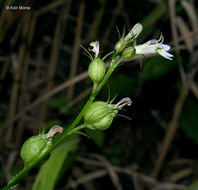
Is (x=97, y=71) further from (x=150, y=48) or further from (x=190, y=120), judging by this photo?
(x=190, y=120)

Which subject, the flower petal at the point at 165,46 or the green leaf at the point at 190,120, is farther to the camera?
the green leaf at the point at 190,120

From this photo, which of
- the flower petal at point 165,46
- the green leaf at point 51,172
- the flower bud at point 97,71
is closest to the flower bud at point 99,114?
the flower bud at point 97,71

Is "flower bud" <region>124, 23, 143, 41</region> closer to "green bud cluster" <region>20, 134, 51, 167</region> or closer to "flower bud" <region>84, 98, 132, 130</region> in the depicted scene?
"flower bud" <region>84, 98, 132, 130</region>

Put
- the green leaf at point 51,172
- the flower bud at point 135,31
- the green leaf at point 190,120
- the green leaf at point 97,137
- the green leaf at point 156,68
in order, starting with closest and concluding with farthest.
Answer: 1. the flower bud at point 135,31
2. the green leaf at point 51,172
3. the green leaf at point 97,137
4. the green leaf at point 190,120
5. the green leaf at point 156,68


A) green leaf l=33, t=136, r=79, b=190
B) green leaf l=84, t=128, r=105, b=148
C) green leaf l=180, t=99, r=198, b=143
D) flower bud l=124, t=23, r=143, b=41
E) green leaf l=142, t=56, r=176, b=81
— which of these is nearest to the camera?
flower bud l=124, t=23, r=143, b=41

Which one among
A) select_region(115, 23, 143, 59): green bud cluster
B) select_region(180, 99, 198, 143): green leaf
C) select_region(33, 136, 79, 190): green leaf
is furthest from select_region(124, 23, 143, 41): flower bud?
select_region(180, 99, 198, 143): green leaf

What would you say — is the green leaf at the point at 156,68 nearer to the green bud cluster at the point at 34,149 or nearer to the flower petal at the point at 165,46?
the flower petal at the point at 165,46

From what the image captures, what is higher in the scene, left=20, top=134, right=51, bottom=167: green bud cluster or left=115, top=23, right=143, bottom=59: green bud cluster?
left=115, top=23, right=143, bottom=59: green bud cluster
